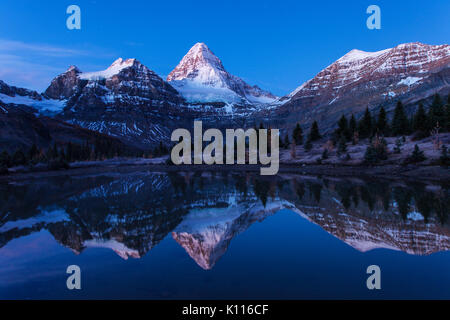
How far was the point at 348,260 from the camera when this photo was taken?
11.2 meters

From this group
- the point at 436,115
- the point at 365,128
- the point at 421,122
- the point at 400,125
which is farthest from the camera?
the point at 365,128

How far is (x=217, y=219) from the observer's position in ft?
61.1

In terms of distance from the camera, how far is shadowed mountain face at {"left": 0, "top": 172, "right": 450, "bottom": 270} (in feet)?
43.8

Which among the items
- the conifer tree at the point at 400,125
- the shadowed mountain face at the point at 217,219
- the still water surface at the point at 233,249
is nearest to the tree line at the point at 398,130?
the conifer tree at the point at 400,125

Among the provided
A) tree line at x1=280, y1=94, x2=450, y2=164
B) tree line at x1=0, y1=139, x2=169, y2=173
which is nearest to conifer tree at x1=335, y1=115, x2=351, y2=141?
tree line at x1=280, y1=94, x2=450, y2=164

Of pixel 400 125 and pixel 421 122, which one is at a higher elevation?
pixel 400 125

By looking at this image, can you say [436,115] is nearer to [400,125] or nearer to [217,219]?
[400,125]

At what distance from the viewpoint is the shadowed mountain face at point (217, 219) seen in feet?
43.8

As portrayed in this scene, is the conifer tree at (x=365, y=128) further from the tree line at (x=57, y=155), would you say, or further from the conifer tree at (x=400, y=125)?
the tree line at (x=57, y=155)

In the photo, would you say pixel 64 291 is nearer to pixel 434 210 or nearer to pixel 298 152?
pixel 434 210

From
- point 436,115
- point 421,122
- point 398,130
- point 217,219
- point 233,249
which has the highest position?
point 436,115

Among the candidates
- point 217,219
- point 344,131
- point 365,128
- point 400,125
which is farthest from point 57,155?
point 217,219

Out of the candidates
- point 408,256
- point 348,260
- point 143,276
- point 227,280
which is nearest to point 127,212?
point 143,276

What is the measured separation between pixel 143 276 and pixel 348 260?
6.73 meters
